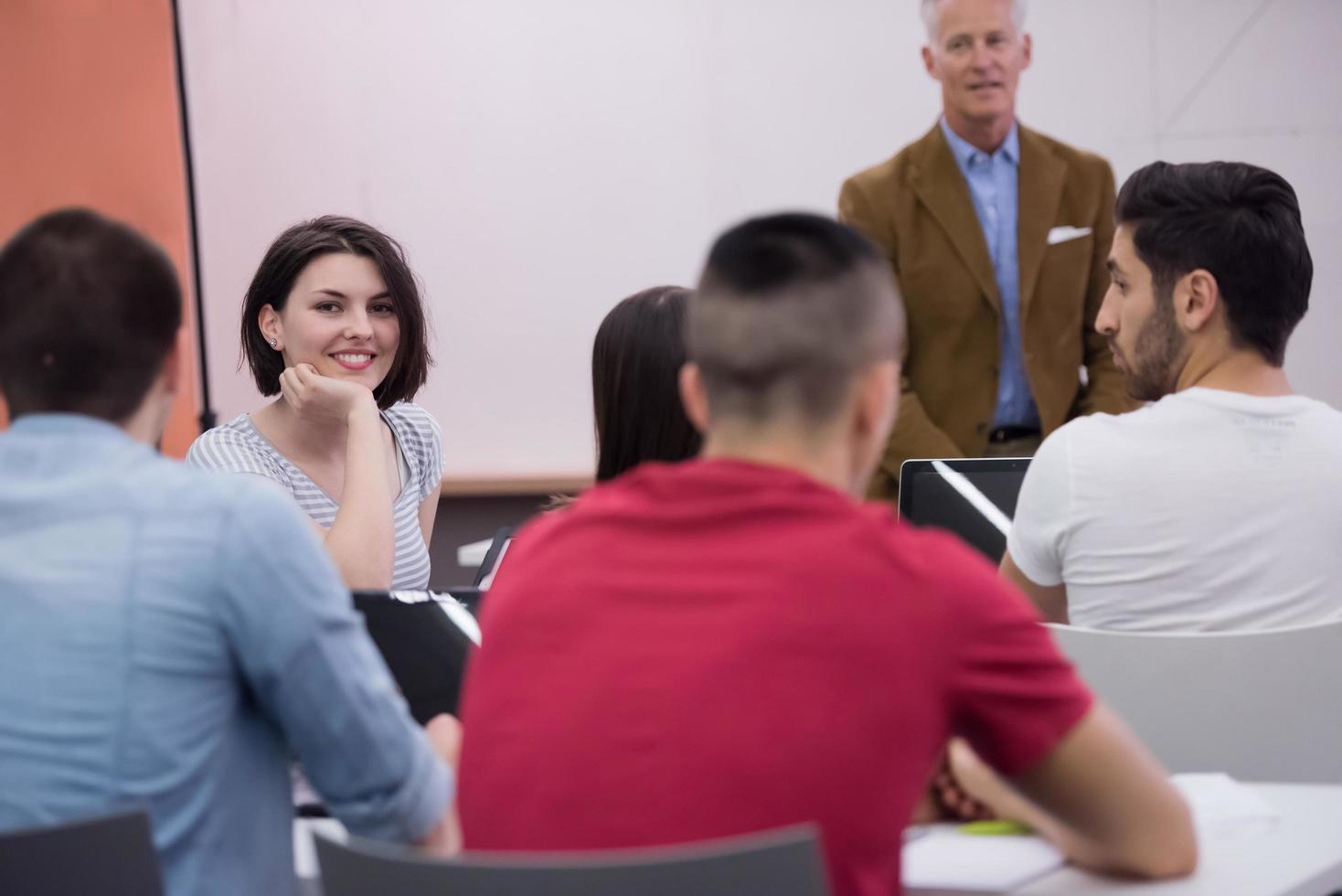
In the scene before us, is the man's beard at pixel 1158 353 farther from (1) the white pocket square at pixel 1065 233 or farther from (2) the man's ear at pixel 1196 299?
(1) the white pocket square at pixel 1065 233

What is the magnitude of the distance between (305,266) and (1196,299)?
1.54 meters

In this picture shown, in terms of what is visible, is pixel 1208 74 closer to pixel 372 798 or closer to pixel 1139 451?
pixel 1139 451

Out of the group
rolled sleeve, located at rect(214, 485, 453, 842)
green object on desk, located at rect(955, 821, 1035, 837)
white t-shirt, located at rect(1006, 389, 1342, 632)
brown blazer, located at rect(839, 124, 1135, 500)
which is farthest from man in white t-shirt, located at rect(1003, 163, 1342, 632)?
brown blazer, located at rect(839, 124, 1135, 500)

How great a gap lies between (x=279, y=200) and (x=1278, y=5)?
3.10 m

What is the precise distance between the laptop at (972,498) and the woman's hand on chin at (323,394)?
3.34 feet

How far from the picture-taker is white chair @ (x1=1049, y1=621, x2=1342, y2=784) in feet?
5.30

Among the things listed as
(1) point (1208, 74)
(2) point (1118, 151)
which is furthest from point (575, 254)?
(1) point (1208, 74)

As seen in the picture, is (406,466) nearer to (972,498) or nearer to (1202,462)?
(972,498)

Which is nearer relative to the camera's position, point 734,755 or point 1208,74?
point 734,755

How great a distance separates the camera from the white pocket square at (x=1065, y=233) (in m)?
3.30

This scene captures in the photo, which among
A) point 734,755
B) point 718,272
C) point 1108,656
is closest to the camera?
point 734,755

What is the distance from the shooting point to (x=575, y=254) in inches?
181

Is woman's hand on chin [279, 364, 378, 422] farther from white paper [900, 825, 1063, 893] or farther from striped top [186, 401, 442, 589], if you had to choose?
white paper [900, 825, 1063, 893]

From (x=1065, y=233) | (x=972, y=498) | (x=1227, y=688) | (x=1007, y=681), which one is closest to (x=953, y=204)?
(x=1065, y=233)
